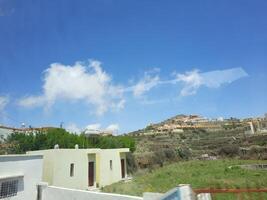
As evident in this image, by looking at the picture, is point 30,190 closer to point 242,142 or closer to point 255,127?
point 242,142

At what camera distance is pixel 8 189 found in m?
9.80

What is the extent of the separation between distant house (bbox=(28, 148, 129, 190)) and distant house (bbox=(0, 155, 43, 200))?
15.7 ft

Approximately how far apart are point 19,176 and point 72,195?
95.9 inches

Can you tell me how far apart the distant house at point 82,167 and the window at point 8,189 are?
5.56m

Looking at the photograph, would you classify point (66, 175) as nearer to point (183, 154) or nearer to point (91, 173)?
point (91, 173)

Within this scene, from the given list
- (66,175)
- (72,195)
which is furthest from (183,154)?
(72,195)

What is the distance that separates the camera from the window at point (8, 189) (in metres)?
9.58

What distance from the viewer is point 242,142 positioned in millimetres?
39156

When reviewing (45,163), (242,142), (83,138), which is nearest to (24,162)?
(45,163)

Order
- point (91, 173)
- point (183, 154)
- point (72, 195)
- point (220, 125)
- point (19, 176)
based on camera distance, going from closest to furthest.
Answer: point (72, 195) < point (19, 176) < point (91, 173) < point (183, 154) < point (220, 125)

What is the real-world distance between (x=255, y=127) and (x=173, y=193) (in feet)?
187

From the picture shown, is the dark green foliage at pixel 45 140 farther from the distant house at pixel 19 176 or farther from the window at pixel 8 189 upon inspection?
the window at pixel 8 189

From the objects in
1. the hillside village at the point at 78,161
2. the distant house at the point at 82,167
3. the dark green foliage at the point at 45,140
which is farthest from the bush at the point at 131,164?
the dark green foliage at the point at 45,140

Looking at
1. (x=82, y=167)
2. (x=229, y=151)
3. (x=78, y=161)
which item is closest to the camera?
(x=78, y=161)
